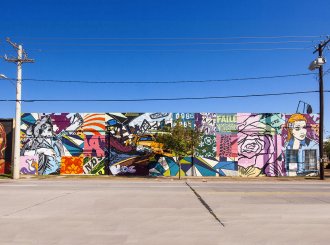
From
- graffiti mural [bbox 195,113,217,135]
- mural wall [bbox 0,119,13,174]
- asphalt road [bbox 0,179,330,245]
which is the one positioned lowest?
asphalt road [bbox 0,179,330,245]

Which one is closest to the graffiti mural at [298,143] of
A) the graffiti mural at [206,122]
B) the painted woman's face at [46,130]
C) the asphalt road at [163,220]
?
the graffiti mural at [206,122]

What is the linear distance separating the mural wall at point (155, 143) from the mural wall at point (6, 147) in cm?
103

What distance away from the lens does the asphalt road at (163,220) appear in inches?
323

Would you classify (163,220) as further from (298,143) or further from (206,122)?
(298,143)

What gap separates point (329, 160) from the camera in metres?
59.2

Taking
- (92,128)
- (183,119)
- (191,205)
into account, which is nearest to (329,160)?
(183,119)

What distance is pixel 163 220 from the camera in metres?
10.3

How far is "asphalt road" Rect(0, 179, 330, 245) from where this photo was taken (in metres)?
8.20

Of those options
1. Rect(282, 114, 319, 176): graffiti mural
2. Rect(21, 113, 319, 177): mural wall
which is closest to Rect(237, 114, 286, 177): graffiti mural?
Rect(21, 113, 319, 177): mural wall

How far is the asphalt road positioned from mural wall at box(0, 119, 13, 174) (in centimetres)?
2277

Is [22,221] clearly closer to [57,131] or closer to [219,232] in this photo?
[219,232]

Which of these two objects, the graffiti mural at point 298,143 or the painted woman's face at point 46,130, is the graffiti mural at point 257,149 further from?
the painted woman's face at point 46,130

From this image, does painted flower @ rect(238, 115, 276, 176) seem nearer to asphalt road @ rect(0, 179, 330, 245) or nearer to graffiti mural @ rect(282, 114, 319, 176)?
graffiti mural @ rect(282, 114, 319, 176)

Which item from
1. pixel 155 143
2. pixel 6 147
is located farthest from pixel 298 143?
pixel 6 147
